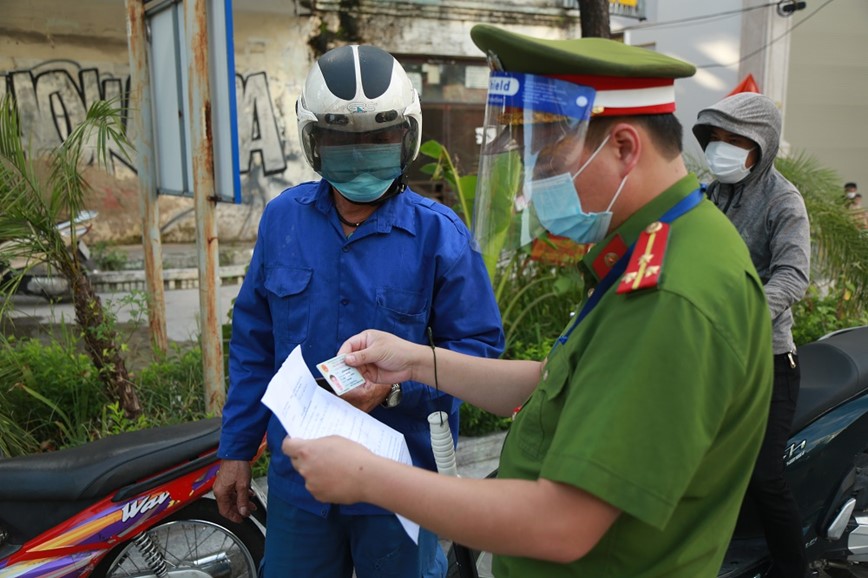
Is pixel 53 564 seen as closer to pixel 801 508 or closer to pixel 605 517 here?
pixel 605 517

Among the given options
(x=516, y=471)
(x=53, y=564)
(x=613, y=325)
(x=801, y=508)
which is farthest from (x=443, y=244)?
(x=801, y=508)

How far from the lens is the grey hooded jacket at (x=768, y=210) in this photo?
294cm

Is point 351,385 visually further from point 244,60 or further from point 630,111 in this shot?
point 244,60

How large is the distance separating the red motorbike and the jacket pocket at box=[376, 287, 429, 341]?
104 cm

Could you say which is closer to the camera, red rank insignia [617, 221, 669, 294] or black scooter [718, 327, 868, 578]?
red rank insignia [617, 221, 669, 294]

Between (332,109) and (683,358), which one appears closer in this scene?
(683,358)

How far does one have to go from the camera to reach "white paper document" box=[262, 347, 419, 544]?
4.72ft

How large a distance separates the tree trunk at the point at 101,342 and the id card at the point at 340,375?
89.0 inches

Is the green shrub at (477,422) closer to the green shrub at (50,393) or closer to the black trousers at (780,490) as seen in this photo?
the black trousers at (780,490)

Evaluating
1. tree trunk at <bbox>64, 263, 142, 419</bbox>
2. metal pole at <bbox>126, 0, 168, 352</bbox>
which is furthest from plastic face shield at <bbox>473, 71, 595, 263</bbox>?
metal pole at <bbox>126, 0, 168, 352</bbox>

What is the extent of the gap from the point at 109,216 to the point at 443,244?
899 cm

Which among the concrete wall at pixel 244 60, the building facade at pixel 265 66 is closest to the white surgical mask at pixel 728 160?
the building facade at pixel 265 66

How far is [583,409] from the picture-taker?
3.66 feet

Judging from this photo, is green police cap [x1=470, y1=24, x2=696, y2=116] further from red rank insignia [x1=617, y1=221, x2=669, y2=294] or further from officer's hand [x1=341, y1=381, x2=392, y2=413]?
officer's hand [x1=341, y1=381, x2=392, y2=413]
